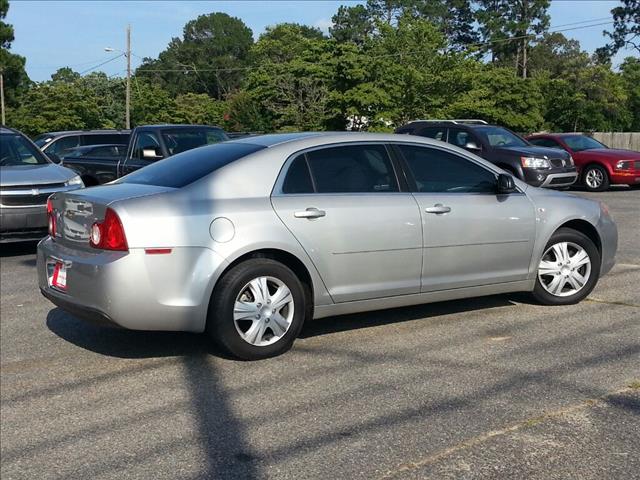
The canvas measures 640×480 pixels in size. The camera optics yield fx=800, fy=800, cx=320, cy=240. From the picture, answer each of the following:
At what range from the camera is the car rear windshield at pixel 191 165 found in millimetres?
5637

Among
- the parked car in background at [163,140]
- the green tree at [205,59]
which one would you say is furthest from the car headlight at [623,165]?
the green tree at [205,59]

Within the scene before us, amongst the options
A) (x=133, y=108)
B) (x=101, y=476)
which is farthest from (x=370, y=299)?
(x=133, y=108)

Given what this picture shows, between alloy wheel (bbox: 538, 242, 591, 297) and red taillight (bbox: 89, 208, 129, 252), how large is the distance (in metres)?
3.48

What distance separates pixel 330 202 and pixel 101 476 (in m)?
2.58

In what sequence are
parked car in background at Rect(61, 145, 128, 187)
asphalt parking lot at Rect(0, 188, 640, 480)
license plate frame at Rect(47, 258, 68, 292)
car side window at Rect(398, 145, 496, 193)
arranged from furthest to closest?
parked car in background at Rect(61, 145, 128, 187), car side window at Rect(398, 145, 496, 193), license plate frame at Rect(47, 258, 68, 292), asphalt parking lot at Rect(0, 188, 640, 480)

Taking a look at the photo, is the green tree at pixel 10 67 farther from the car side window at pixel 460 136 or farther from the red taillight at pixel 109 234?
the red taillight at pixel 109 234

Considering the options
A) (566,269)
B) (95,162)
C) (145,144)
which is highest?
(145,144)

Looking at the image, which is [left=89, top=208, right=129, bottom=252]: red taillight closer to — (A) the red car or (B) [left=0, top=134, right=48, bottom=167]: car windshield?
(B) [left=0, top=134, right=48, bottom=167]: car windshield

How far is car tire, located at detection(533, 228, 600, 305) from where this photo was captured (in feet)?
22.1

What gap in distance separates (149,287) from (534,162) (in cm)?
1321

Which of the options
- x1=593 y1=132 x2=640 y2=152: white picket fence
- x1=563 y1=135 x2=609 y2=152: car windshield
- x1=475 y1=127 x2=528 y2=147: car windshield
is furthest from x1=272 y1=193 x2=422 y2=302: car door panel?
x1=593 y1=132 x2=640 y2=152: white picket fence

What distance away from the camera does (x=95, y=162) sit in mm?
15555

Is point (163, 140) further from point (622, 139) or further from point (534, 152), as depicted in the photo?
point (622, 139)

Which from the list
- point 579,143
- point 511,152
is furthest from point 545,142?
point 511,152
